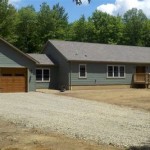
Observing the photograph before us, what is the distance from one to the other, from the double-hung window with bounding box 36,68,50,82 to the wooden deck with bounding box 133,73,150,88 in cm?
938

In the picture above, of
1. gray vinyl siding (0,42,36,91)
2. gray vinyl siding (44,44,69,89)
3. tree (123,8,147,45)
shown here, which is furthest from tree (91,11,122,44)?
gray vinyl siding (0,42,36,91)

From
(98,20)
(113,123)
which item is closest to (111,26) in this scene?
(98,20)

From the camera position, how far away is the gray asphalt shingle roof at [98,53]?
40625 millimetres

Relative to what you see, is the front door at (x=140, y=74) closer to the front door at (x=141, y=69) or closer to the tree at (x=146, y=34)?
the front door at (x=141, y=69)

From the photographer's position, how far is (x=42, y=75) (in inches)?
1580

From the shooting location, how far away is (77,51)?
41500 mm

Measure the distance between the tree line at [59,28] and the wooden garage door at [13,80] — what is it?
24.0m

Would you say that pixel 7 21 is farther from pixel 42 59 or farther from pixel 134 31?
pixel 134 31

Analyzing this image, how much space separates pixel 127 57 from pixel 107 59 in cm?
345

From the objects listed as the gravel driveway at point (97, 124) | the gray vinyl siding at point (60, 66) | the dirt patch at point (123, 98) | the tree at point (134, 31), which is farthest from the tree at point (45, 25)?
the gravel driveway at point (97, 124)

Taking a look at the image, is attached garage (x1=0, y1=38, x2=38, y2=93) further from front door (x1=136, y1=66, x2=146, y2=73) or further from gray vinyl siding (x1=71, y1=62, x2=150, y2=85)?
front door (x1=136, y1=66, x2=146, y2=73)

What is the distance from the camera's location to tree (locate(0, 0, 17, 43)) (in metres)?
60.9

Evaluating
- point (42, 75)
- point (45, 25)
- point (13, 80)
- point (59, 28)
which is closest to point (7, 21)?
point (45, 25)

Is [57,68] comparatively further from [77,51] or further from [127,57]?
[127,57]
